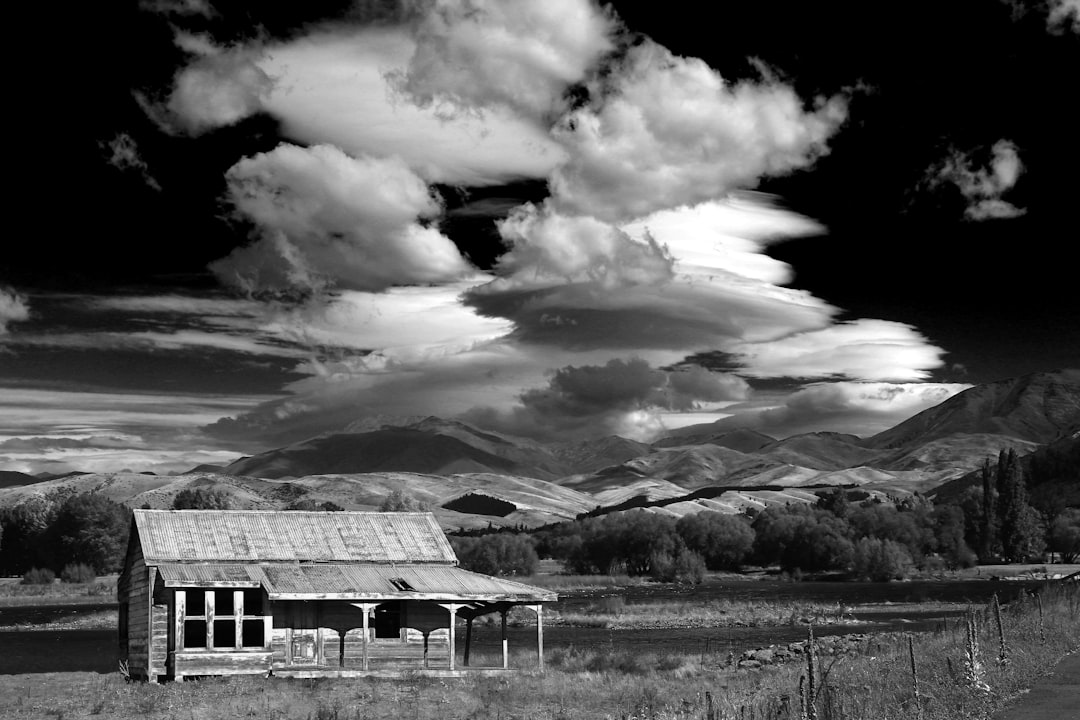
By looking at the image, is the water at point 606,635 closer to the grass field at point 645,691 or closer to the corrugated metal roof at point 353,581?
the corrugated metal roof at point 353,581

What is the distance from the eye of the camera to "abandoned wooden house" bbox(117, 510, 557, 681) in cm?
4531

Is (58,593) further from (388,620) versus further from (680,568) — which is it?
(388,620)

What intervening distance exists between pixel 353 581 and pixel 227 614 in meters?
5.07

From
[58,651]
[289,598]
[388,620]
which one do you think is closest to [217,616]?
[289,598]

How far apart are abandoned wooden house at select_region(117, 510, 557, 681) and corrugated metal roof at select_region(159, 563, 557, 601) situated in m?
0.05

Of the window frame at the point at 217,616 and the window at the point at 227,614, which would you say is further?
the window at the point at 227,614

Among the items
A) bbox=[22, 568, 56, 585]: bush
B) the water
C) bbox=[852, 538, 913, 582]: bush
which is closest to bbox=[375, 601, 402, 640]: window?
the water

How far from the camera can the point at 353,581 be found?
4688 cm

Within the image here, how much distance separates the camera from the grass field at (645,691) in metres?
25.5

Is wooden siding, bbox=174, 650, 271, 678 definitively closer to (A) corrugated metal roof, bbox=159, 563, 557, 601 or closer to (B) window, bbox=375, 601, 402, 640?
(A) corrugated metal roof, bbox=159, 563, 557, 601

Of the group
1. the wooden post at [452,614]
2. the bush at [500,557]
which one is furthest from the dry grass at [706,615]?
the bush at [500,557]

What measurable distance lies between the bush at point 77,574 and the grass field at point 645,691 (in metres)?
130

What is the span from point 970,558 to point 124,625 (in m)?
164

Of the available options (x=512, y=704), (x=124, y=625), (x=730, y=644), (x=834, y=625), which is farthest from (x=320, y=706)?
(x=834, y=625)
